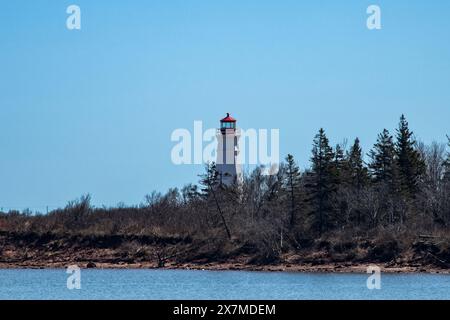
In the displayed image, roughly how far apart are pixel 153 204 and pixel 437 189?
24.2m

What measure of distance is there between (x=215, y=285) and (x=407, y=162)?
96.4ft

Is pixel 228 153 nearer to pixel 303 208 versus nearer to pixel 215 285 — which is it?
pixel 303 208

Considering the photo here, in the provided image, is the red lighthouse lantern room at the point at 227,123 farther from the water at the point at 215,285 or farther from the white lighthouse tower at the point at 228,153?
the water at the point at 215,285

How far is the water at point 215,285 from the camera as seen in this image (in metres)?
46.5

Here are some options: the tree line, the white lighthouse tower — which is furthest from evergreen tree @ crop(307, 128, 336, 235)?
the white lighthouse tower

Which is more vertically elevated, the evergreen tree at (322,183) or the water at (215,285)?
the evergreen tree at (322,183)

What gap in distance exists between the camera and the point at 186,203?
86688 millimetres

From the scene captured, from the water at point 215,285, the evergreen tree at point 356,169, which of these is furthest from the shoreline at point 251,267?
the evergreen tree at point 356,169

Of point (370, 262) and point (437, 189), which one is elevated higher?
point (437, 189)

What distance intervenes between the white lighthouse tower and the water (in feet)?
68.0

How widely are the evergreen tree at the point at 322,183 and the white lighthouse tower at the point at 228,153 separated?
1208 centimetres

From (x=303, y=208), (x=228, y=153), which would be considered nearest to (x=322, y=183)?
(x=303, y=208)
